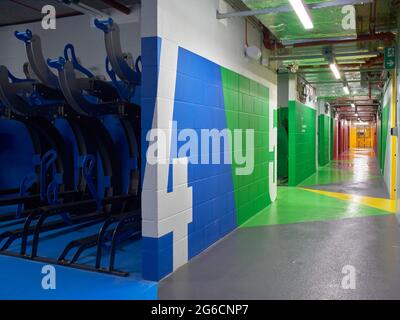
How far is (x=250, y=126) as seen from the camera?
19.5 ft

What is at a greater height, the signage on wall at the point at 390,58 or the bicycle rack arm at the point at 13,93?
the signage on wall at the point at 390,58

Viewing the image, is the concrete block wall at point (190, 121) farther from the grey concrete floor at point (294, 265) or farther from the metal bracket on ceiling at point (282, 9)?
the grey concrete floor at point (294, 265)

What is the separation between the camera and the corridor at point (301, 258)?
10.4ft

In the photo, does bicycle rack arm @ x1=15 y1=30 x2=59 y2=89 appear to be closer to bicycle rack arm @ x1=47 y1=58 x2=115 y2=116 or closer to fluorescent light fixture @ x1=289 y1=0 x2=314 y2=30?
bicycle rack arm @ x1=47 y1=58 x2=115 y2=116

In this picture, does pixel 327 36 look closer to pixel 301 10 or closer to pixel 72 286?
pixel 301 10

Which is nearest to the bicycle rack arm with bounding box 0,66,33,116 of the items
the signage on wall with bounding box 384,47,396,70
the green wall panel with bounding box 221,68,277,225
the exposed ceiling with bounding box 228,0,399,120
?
the green wall panel with bounding box 221,68,277,225

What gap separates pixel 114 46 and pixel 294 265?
3190 millimetres

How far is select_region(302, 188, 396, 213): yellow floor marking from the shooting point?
6.97 m

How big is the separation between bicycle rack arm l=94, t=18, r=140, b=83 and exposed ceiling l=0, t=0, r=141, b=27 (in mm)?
840

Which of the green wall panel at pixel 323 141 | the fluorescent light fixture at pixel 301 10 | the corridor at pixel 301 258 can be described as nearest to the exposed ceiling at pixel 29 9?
the fluorescent light fixture at pixel 301 10

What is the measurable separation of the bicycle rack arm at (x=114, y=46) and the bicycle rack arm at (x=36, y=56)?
1105 mm

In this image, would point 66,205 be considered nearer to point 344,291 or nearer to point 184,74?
point 184,74

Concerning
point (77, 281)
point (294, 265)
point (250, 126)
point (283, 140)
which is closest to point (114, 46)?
point (250, 126)

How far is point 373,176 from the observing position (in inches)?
472
